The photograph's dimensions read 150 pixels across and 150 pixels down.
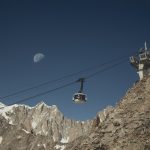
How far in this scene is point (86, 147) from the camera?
43.4 metres

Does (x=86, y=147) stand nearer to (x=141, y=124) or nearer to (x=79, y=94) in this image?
(x=141, y=124)

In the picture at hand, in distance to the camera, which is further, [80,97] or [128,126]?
[128,126]

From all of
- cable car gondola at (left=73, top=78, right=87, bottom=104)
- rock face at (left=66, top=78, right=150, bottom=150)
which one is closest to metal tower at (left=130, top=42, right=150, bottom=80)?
rock face at (left=66, top=78, right=150, bottom=150)

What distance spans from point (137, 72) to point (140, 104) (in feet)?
25.6

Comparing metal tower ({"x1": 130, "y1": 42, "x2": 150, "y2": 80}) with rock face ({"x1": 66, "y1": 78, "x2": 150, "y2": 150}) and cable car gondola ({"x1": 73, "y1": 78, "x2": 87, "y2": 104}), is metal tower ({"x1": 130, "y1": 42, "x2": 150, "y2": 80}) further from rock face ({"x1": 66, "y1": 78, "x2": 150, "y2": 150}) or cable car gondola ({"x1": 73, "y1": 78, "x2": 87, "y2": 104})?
cable car gondola ({"x1": 73, "y1": 78, "x2": 87, "y2": 104})

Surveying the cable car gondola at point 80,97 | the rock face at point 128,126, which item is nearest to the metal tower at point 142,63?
the rock face at point 128,126

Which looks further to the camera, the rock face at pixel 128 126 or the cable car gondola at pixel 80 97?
the rock face at pixel 128 126

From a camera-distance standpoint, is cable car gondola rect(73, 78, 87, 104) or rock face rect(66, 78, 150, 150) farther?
rock face rect(66, 78, 150, 150)

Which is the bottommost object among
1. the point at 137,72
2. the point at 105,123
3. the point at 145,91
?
the point at 105,123

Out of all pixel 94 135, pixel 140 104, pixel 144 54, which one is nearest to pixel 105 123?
pixel 94 135

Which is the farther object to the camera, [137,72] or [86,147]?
[137,72]

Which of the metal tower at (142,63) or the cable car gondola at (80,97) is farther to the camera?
the metal tower at (142,63)

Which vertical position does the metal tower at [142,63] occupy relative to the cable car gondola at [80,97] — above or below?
above

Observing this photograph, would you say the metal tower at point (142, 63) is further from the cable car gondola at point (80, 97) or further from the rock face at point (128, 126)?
the cable car gondola at point (80, 97)
